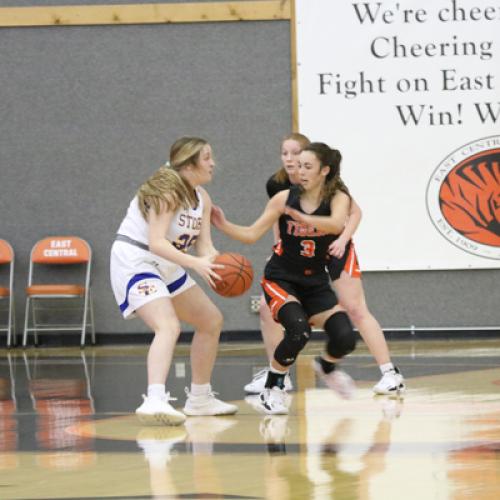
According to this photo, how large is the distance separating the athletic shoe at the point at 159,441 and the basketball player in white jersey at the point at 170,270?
0.09 m

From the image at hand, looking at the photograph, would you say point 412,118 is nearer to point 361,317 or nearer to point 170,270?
point 361,317

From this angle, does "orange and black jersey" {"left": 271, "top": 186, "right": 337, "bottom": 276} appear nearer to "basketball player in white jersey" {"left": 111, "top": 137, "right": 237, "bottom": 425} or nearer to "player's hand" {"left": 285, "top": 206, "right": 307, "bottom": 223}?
"player's hand" {"left": 285, "top": 206, "right": 307, "bottom": 223}

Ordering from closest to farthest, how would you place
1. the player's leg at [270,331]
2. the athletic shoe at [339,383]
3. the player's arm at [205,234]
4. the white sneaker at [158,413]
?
the white sneaker at [158,413], the player's arm at [205,234], the athletic shoe at [339,383], the player's leg at [270,331]

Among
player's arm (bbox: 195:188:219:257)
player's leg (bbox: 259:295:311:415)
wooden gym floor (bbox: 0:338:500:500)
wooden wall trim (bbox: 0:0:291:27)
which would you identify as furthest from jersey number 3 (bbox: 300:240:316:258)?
wooden wall trim (bbox: 0:0:291:27)

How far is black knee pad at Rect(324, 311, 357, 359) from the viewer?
699cm

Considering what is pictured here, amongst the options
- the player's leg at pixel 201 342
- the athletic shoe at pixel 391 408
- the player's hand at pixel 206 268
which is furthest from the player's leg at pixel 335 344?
the player's hand at pixel 206 268

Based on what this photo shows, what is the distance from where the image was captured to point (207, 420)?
6727 mm

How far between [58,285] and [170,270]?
6.37 meters

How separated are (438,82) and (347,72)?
35.1 inches

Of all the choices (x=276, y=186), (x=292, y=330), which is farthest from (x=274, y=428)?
(x=276, y=186)

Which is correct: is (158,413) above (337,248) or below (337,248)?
below

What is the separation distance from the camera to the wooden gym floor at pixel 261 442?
450 cm

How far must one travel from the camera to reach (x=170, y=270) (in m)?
6.76

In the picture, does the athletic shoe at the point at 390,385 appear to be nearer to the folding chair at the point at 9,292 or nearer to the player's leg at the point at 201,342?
the player's leg at the point at 201,342
